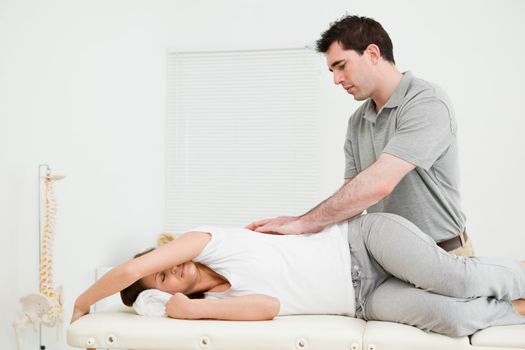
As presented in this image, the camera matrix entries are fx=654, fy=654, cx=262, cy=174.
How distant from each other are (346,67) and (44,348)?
1715 mm

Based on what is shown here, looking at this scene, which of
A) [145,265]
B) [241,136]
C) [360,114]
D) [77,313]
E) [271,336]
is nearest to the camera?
[271,336]

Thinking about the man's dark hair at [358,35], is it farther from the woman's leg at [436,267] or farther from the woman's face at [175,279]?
the woman's face at [175,279]

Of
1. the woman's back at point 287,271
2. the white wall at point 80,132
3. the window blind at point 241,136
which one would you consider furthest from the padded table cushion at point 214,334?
the window blind at point 241,136

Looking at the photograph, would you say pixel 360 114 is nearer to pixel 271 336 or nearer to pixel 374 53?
pixel 374 53

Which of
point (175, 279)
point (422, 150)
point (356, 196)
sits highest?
point (422, 150)

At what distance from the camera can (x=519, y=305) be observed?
1.89m

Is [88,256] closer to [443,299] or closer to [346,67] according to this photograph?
[346,67]

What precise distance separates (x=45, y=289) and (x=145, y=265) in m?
1.01

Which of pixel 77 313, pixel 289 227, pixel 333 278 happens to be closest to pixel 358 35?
pixel 289 227

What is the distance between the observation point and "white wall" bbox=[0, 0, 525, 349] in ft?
8.82

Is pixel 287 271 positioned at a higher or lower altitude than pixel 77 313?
higher

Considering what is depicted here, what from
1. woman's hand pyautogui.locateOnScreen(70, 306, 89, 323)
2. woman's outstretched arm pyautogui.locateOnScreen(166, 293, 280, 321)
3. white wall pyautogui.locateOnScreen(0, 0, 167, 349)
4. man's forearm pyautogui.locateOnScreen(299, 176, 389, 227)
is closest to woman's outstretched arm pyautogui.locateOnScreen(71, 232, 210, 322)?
woman's hand pyautogui.locateOnScreen(70, 306, 89, 323)

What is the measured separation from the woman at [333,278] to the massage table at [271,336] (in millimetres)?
44

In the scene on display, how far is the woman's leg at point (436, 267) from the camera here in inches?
71.1
